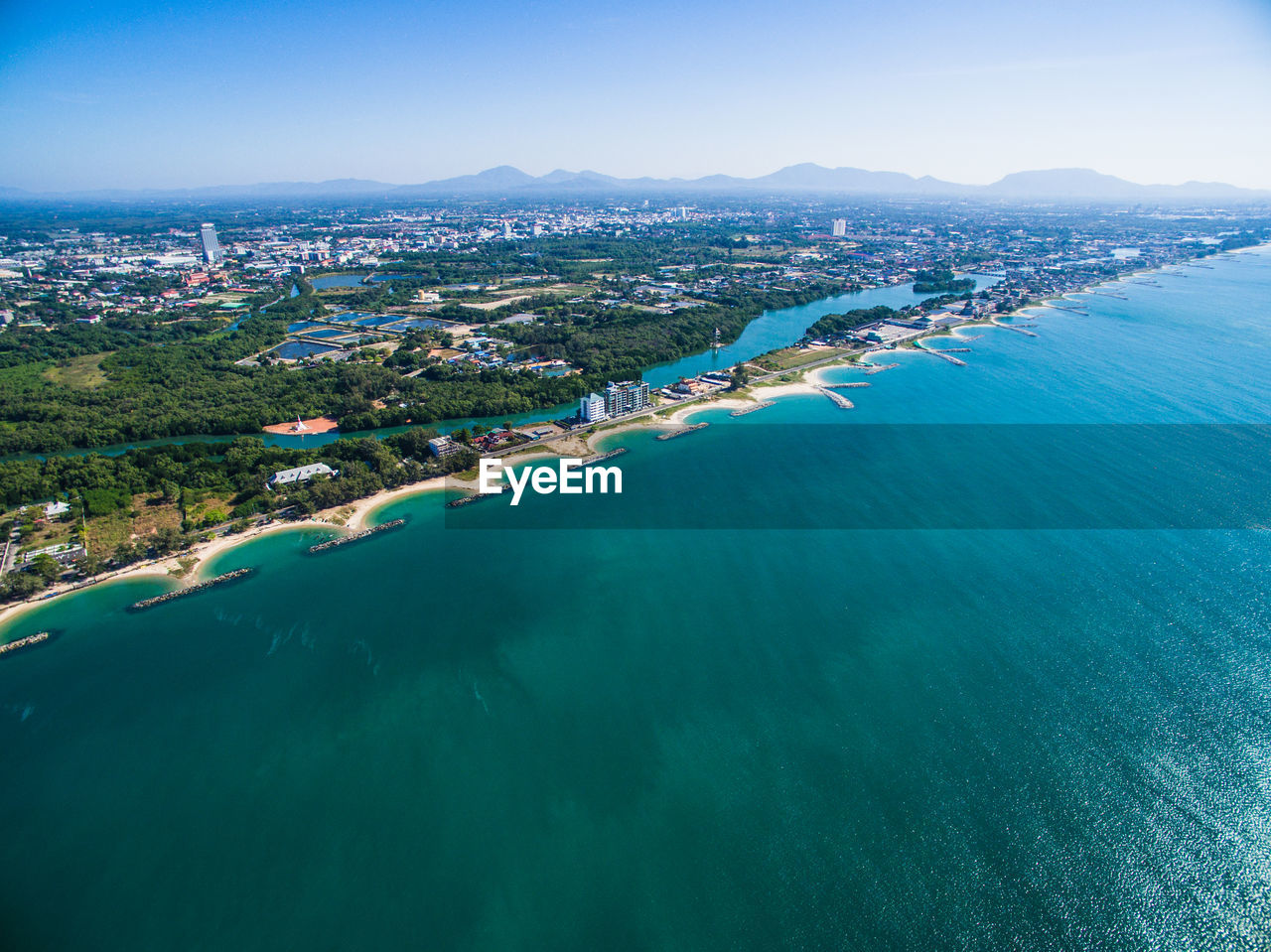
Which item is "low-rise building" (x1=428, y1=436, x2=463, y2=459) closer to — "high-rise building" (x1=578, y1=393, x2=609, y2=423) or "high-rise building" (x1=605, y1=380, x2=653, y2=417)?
"high-rise building" (x1=578, y1=393, x2=609, y2=423)

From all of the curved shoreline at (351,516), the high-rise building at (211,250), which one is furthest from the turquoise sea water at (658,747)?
the high-rise building at (211,250)

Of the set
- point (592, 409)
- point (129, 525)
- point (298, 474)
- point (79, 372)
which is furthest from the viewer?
point (79, 372)

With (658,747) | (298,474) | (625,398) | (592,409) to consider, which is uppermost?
(625,398)

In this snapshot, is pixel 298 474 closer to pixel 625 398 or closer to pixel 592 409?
pixel 592 409

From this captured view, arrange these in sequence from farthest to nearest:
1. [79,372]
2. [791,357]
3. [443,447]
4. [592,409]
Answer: [791,357] → [79,372] → [592,409] → [443,447]

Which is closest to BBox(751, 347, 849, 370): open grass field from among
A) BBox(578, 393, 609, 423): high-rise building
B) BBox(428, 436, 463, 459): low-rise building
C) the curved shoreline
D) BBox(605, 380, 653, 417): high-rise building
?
the curved shoreline

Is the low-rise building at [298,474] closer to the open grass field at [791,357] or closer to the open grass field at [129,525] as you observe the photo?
the open grass field at [129,525]

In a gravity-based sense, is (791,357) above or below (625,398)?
above

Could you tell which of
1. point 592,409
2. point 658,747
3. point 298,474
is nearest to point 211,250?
point 298,474

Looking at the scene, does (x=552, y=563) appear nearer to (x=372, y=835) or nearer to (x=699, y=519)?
(x=699, y=519)

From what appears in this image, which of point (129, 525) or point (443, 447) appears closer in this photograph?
point (129, 525)
